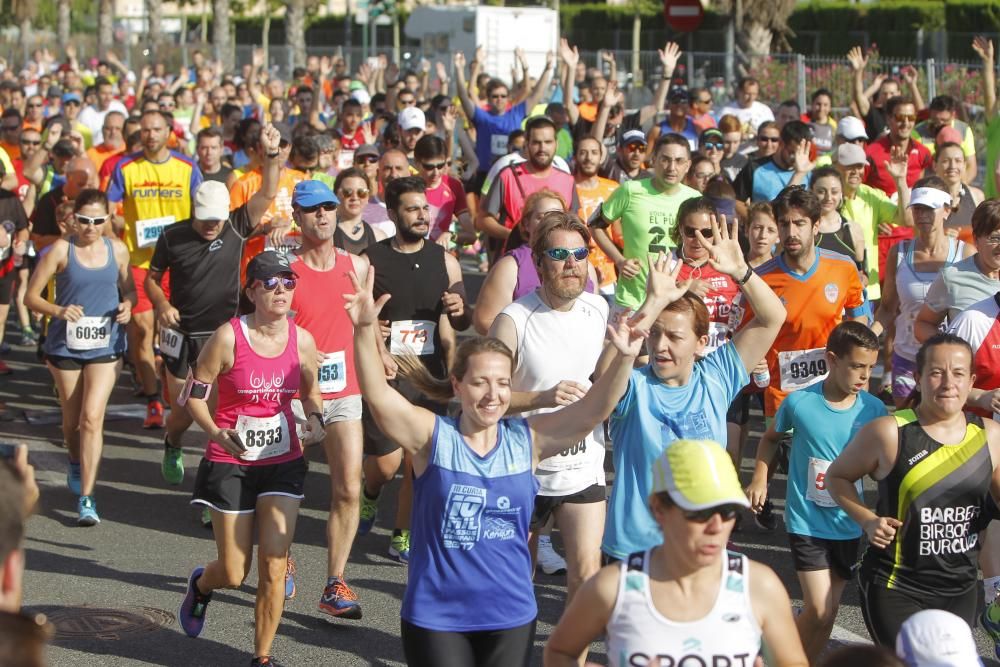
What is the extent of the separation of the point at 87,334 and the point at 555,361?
3.85m

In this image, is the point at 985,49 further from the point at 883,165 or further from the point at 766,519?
the point at 766,519

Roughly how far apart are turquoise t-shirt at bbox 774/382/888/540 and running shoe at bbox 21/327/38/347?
385 inches

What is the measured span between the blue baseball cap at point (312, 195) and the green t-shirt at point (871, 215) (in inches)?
153

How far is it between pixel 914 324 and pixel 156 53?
40.3m

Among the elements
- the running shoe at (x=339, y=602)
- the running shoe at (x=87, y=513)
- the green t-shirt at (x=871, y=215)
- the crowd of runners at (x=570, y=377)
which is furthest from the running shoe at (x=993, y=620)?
the running shoe at (x=87, y=513)

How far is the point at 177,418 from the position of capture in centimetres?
895

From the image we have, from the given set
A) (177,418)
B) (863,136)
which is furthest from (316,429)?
(863,136)

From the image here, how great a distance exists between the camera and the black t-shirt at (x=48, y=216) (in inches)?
449

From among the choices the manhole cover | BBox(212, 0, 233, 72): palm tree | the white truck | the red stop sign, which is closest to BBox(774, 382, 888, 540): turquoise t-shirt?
the manhole cover

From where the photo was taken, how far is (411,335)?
7883 mm

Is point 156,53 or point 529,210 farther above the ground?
point 156,53

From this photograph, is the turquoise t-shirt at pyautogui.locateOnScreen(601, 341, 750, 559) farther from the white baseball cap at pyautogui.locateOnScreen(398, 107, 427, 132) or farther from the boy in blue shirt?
the white baseball cap at pyautogui.locateOnScreen(398, 107, 427, 132)

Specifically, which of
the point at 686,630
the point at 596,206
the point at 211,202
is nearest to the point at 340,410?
the point at 211,202

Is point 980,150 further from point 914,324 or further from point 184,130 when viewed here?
point 914,324
